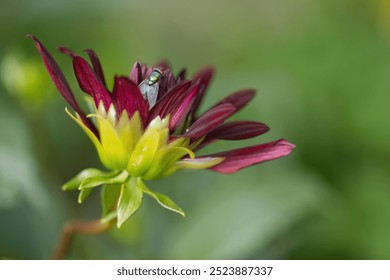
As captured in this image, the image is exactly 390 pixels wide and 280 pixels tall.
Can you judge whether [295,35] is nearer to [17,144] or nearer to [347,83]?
[347,83]

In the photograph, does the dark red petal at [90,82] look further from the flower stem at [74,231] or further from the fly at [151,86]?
the flower stem at [74,231]

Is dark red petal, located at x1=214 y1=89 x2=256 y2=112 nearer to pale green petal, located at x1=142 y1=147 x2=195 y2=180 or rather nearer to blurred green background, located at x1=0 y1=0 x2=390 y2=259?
pale green petal, located at x1=142 y1=147 x2=195 y2=180

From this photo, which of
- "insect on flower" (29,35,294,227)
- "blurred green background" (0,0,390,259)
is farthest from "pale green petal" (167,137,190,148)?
"blurred green background" (0,0,390,259)

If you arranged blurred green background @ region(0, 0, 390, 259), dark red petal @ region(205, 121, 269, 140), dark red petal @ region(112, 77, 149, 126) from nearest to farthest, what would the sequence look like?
dark red petal @ region(112, 77, 149, 126)
dark red petal @ region(205, 121, 269, 140)
blurred green background @ region(0, 0, 390, 259)

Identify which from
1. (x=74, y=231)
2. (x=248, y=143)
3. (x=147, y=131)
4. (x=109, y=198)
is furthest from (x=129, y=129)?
(x=248, y=143)

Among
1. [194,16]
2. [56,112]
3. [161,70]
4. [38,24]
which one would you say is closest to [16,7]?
[38,24]

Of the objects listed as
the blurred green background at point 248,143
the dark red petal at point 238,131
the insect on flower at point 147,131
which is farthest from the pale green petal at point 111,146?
the blurred green background at point 248,143

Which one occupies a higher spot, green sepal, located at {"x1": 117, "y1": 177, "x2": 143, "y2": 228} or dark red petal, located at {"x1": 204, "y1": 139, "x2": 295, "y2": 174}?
dark red petal, located at {"x1": 204, "y1": 139, "x2": 295, "y2": 174}
